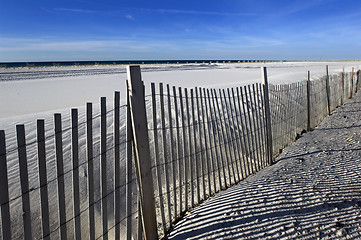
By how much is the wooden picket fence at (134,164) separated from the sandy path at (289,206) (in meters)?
0.35

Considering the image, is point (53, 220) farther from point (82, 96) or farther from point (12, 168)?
point (82, 96)

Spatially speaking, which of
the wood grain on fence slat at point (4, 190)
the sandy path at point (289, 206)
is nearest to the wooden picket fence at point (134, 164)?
the wood grain on fence slat at point (4, 190)

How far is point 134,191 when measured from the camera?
4.02 m

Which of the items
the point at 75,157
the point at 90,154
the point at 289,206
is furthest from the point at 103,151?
the point at 289,206

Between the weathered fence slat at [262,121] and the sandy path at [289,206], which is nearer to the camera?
the sandy path at [289,206]

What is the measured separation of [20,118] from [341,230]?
24.6 ft

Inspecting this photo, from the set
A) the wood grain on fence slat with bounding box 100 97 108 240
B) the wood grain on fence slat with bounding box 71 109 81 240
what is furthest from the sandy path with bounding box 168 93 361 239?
the wood grain on fence slat with bounding box 71 109 81 240

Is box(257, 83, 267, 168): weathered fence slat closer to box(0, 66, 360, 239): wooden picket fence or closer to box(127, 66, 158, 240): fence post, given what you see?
box(0, 66, 360, 239): wooden picket fence

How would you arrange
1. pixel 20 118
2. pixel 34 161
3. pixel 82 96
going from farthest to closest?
pixel 82 96, pixel 20 118, pixel 34 161

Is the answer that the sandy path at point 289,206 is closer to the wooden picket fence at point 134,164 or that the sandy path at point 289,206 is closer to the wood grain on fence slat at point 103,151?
the wooden picket fence at point 134,164

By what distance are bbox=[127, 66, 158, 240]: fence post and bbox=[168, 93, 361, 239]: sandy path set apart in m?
0.34

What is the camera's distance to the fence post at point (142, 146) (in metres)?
2.52

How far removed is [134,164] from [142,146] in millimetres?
333

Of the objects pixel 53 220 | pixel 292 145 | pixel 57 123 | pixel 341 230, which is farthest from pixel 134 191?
pixel 292 145
